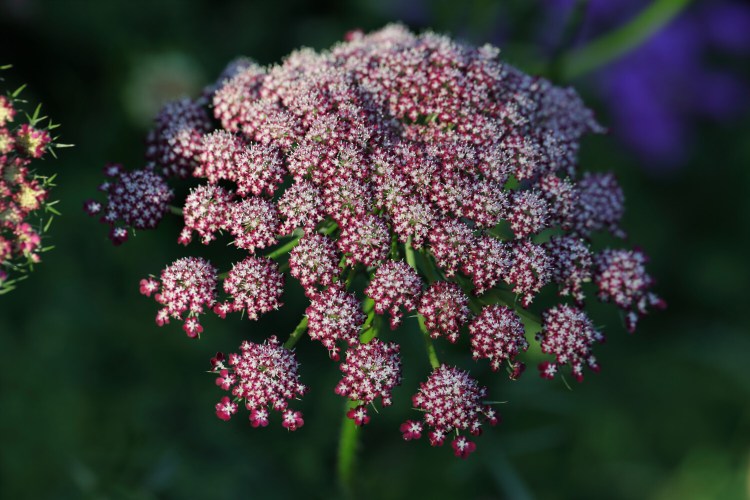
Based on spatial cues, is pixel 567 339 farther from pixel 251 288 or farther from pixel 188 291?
pixel 188 291

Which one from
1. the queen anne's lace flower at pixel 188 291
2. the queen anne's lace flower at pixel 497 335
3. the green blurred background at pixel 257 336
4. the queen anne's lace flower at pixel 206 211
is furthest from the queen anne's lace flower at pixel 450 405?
the green blurred background at pixel 257 336

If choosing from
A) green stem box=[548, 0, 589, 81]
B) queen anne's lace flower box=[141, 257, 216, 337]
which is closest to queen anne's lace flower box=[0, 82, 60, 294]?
queen anne's lace flower box=[141, 257, 216, 337]

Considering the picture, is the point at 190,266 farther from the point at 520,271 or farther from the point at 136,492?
the point at 136,492

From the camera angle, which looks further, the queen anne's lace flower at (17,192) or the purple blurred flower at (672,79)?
the purple blurred flower at (672,79)

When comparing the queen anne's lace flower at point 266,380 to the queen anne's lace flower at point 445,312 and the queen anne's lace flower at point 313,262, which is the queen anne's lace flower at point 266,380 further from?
the queen anne's lace flower at point 445,312

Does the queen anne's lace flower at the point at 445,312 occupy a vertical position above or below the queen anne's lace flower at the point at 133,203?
below

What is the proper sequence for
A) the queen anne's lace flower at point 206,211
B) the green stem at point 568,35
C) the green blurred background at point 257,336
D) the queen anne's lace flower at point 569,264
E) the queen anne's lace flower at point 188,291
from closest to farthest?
the queen anne's lace flower at point 188,291 → the queen anne's lace flower at point 206,211 → the queen anne's lace flower at point 569,264 → the green stem at point 568,35 → the green blurred background at point 257,336
